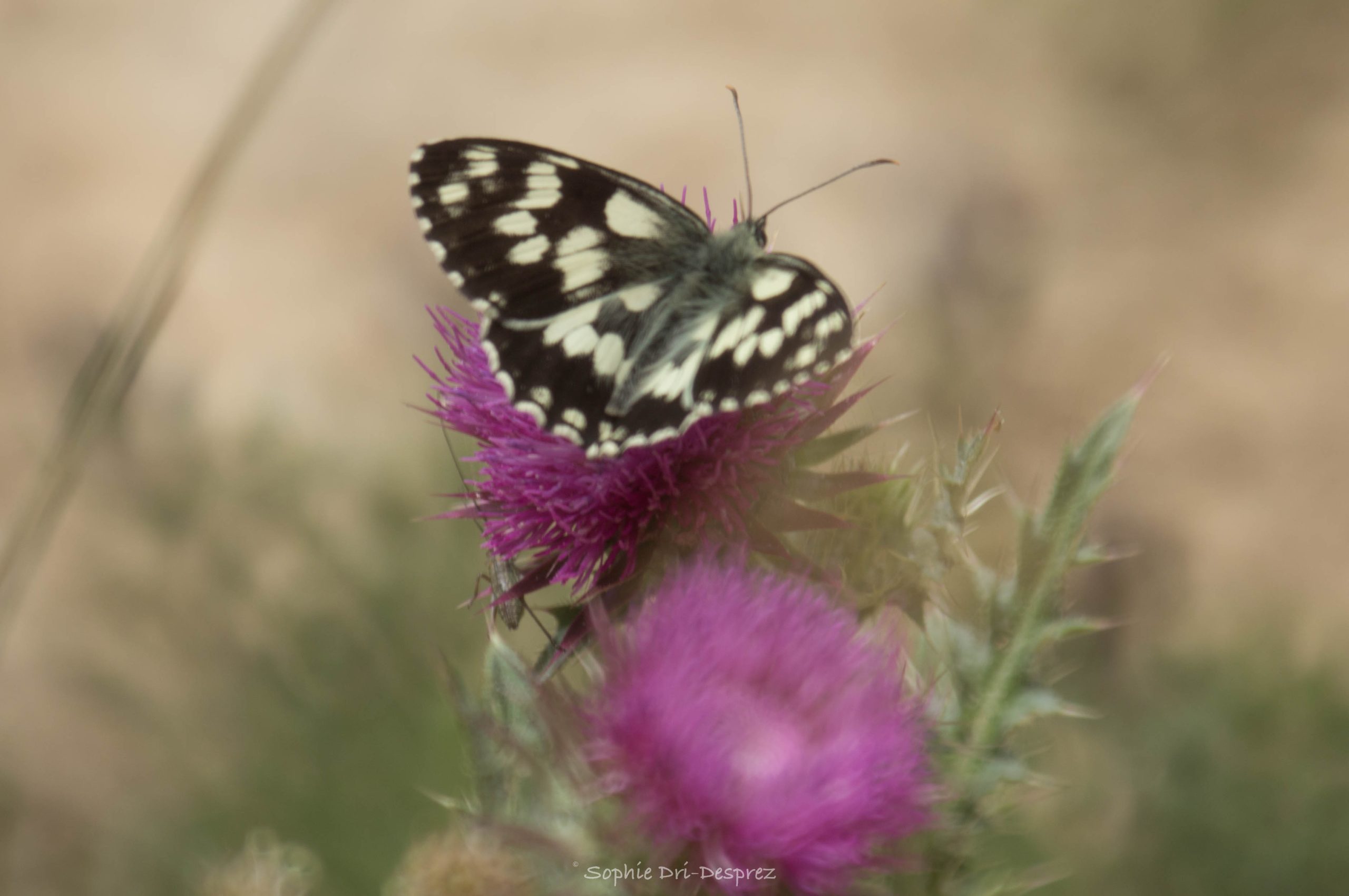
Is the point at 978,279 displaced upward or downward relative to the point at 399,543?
upward

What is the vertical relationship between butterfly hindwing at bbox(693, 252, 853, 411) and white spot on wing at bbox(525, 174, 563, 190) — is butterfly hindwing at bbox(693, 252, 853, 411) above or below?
below

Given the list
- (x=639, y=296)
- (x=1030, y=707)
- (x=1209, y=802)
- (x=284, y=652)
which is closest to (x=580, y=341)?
(x=639, y=296)

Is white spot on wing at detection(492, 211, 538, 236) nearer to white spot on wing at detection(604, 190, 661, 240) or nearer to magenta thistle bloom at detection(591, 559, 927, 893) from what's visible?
white spot on wing at detection(604, 190, 661, 240)

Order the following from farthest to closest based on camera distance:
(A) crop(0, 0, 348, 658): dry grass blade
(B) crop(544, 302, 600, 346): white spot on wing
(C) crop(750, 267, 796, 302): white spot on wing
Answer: (A) crop(0, 0, 348, 658): dry grass blade, (B) crop(544, 302, 600, 346): white spot on wing, (C) crop(750, 267, 796, 302): white spot on wing

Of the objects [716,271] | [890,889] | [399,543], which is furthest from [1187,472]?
[890,889]

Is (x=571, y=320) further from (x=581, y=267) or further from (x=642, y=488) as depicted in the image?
(x=642, y=488)

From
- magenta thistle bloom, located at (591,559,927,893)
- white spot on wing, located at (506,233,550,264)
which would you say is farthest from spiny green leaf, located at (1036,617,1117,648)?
white spot on wing, located at (506,233,550,264)

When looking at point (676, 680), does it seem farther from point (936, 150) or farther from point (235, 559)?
point (936, 150)
